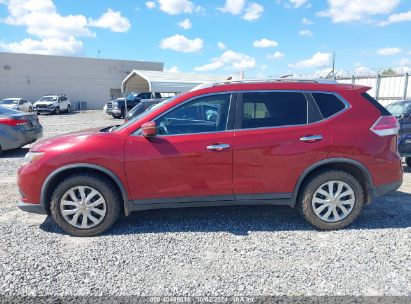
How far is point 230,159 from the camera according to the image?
391 centimetres

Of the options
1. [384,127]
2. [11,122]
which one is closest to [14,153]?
[11,122]

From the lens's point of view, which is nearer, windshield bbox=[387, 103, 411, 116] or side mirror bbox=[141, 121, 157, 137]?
side mirror bbox=[141, 121, 157, 137]

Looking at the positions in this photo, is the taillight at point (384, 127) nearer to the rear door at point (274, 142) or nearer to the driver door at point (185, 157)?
the rear door at point (274, 142)

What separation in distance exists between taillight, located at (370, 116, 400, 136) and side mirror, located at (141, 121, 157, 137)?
254cm

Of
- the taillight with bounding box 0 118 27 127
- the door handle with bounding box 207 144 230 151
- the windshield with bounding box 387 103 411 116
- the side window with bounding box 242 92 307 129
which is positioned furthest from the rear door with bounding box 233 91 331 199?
the taillight with bounding box 0 118 27 127

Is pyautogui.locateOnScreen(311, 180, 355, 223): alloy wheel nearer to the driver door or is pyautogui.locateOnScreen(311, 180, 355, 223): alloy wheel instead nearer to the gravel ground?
the gravel ground

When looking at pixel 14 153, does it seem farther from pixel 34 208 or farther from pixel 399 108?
pixel 399 108

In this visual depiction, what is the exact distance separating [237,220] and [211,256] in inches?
39.2

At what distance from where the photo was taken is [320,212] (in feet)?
13.4

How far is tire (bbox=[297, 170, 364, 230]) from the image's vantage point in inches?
159

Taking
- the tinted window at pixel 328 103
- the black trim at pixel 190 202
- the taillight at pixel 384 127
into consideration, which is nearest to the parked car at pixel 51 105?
the black trim at pixel 190 202

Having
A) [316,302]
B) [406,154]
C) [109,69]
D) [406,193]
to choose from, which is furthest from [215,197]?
[109,69]

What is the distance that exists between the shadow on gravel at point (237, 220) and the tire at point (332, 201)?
188mm

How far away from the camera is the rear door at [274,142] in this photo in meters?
3.92
